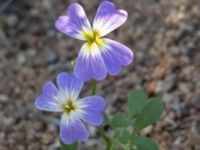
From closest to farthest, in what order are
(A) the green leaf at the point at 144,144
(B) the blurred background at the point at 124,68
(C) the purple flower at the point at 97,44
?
(C) the purple flower at the point at 97,44 → (A) the green leaf at the point at 144,144 → (B) the blurred background at the point at 124,68

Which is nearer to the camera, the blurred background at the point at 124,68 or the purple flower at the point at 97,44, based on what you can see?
the purple flower at the point at 97,44

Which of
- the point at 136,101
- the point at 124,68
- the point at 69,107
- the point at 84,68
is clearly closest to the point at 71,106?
the point at 69,107

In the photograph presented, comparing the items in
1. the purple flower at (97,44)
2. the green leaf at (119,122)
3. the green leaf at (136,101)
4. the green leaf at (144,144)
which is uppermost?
the purple flower at (97,44)

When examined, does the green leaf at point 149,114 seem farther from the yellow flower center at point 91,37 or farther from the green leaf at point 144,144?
the yellow flower center at point 91,37

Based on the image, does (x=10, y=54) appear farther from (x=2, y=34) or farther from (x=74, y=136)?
(x=74, y=136)

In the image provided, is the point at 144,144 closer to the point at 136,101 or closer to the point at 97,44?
the point at 136,101

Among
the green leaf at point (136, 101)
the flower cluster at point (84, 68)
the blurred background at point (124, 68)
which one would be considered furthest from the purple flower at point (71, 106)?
the blurred background at point (124, 68)

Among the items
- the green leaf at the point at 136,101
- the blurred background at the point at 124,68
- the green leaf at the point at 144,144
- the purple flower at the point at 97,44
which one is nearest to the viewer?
the purple flower at the point at 97,44

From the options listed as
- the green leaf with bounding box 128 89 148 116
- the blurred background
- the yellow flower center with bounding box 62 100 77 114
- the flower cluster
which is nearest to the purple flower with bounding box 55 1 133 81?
the flower cluster
